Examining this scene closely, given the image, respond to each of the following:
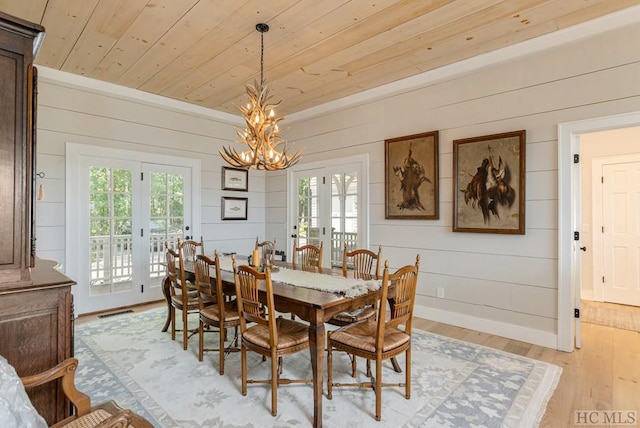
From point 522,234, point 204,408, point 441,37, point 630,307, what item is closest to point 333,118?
point 441,37

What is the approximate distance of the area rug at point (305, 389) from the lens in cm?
205

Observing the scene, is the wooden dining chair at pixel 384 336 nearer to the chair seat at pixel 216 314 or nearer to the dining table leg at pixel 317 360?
the dining table leg at pixel 317 360

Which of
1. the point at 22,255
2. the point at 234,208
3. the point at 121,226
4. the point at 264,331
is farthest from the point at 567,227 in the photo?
the point at 121,226

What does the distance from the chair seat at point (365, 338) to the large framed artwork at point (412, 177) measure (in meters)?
1.98

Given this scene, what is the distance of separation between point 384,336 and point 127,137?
413 cm

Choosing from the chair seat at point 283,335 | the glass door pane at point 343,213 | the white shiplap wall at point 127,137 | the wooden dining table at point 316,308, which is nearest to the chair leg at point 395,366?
the wooden dining table at point 316,308

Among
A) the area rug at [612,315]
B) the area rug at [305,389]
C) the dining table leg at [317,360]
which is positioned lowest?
the area rug at [305,389]

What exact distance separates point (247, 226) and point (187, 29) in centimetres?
332

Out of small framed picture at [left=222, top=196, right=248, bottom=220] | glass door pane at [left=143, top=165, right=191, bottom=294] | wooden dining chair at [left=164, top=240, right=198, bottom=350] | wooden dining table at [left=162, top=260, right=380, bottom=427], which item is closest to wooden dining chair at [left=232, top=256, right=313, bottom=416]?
wooden dining table at [left=162, top=260, right=380, bottom=427]

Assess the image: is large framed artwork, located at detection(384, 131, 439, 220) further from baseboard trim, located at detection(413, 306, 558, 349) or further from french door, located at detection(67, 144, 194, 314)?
french door, located at detection(67, 144, 194, 314)

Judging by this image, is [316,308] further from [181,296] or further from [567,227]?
[567,227]

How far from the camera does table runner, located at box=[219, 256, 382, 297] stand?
231 cm

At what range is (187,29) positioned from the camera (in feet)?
9.75

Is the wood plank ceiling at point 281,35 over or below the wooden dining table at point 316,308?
over
